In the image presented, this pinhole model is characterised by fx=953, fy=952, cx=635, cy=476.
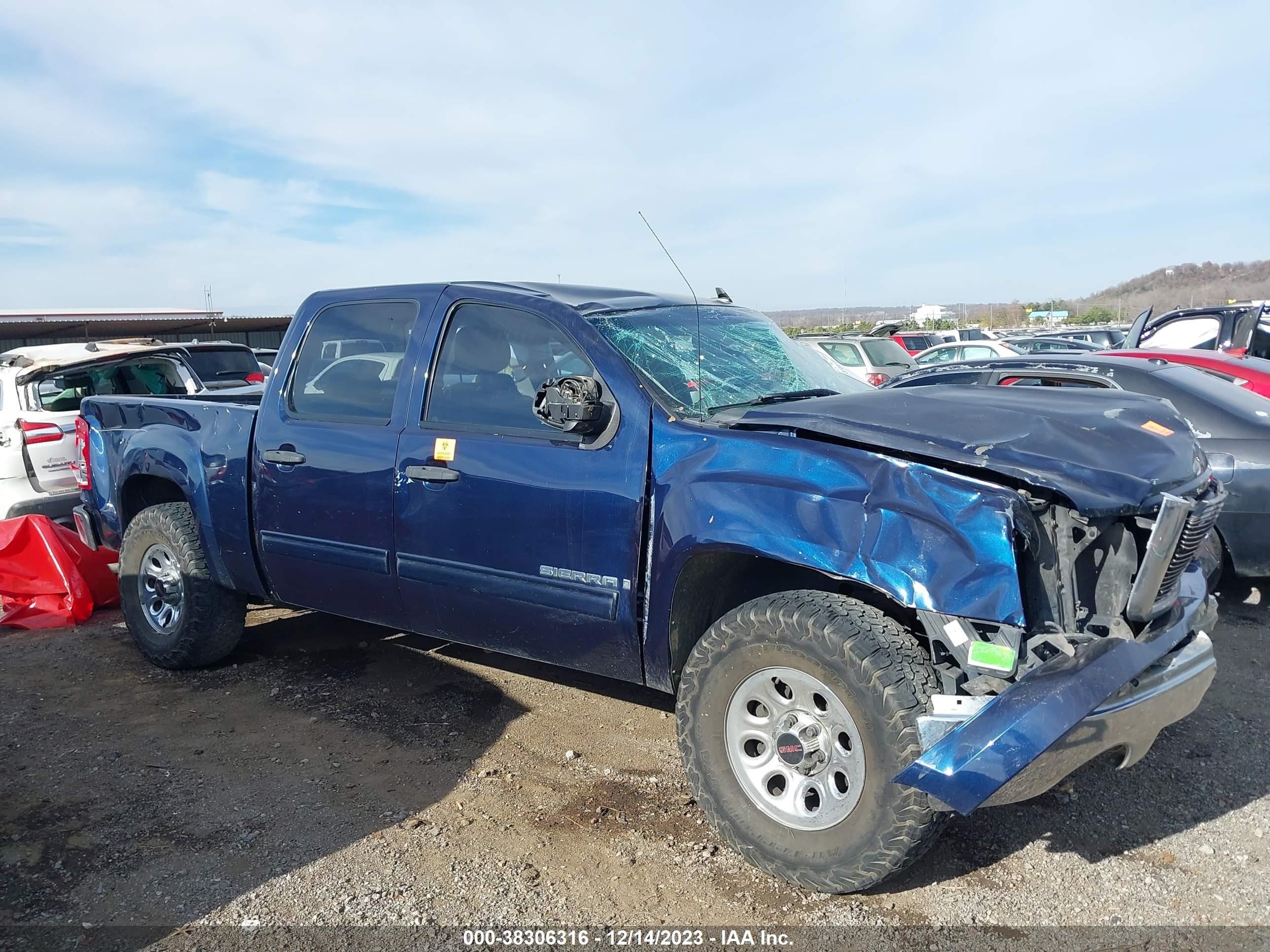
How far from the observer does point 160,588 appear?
5273 mm

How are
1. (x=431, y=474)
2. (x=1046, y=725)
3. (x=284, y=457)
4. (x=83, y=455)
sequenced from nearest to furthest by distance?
(x=1046, y=725), (x=431, y=474), (x=284, y=457), (x=83, y=455)

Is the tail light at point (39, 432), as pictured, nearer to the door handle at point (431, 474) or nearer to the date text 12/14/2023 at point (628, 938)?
the door handle at point (431, 474)

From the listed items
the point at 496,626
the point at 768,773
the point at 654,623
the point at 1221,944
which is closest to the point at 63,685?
the point at 496,626

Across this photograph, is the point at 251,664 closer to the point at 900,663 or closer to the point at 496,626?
the point at 496,626

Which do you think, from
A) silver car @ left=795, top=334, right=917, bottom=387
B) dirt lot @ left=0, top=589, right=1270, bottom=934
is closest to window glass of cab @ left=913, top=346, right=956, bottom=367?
silver car @ left=795, top=334, right=917, bottom=387

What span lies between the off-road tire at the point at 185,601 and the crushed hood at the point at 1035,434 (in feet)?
10.5

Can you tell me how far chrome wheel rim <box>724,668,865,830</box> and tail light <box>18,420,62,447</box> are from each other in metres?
6.81

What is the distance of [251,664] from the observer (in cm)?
543

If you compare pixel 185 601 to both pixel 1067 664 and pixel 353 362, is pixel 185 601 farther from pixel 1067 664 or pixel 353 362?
pixel 1067 664

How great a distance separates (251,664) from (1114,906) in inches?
175

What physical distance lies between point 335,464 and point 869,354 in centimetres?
1302

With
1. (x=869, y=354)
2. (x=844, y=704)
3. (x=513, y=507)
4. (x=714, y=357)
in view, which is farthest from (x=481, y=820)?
(x=869, y=354)

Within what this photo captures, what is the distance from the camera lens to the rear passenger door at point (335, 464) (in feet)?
13.5

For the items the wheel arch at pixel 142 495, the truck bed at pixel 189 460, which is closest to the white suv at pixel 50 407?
the truck bed at pixel 189 460
